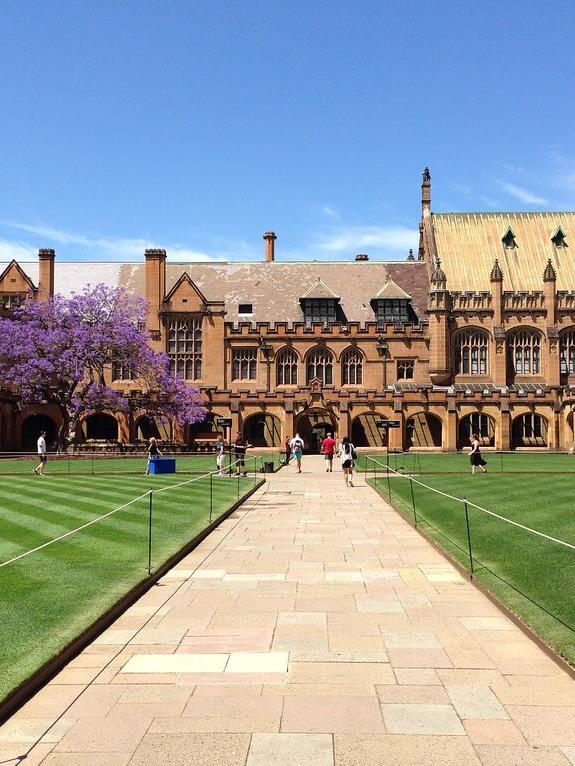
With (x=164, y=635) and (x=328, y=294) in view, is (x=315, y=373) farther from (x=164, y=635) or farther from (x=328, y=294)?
(x=164, y=635)

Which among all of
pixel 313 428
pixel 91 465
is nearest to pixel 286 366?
pixel 313 428

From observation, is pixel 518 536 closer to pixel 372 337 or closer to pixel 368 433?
pixel 368 433

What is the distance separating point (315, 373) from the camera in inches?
2436

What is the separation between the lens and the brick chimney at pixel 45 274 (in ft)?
208

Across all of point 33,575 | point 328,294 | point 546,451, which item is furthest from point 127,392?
point 33,575

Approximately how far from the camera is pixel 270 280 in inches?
2665

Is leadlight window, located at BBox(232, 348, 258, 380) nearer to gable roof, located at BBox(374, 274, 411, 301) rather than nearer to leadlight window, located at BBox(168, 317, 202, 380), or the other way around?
leadlight window, located at BBox(168, 317, 202, 380)

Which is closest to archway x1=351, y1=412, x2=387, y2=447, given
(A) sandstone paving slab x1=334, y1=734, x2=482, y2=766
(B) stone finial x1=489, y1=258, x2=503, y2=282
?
(B) stone finial x1=489, y1=258, x2=503, y2=282

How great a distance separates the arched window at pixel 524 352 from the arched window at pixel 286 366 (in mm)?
16559

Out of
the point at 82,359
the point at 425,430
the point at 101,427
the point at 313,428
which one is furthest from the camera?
the point at 313,428

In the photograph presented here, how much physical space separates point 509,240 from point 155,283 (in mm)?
29488

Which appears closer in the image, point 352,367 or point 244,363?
point 352,367

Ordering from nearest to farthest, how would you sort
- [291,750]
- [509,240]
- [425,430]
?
1. [291,750]
2. [425,430]
3. [509,240]

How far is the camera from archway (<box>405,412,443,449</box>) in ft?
194
